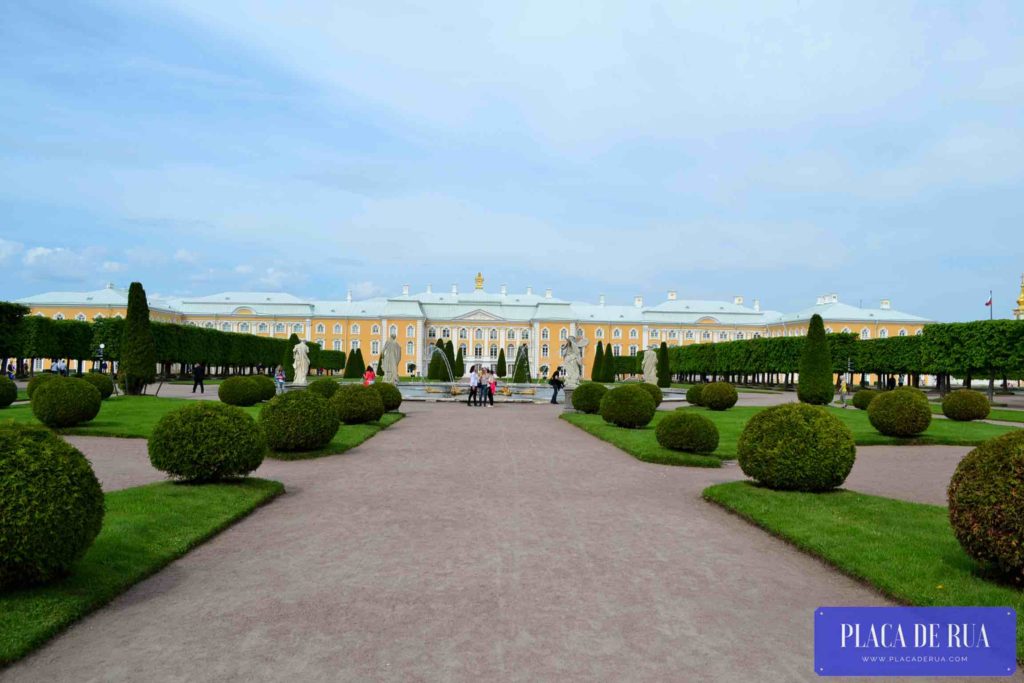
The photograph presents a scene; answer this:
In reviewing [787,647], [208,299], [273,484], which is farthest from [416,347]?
[787,647]

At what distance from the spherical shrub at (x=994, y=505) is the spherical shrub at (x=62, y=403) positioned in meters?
17.3

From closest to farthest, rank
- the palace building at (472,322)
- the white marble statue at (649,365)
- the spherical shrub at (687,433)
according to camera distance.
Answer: the spherical shrub at (687,433)
the white marble statue at (649,365)
the palace building at (472,322)

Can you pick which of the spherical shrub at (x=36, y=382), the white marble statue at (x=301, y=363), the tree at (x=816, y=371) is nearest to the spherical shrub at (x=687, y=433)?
the spherical shrub at (x=36, y=382)

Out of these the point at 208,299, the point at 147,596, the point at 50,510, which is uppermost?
the point at 208,299

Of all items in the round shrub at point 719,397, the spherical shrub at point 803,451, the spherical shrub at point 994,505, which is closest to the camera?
the spherical shrub at point 994,505

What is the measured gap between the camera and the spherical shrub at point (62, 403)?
16453 mm

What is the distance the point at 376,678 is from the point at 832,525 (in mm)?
5525

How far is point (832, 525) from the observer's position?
7758mm

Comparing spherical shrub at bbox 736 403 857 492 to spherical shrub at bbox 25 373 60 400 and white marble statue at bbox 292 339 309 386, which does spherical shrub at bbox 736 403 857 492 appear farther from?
white marble statue at bbox 292 339 309 386

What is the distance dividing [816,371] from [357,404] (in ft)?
60.7

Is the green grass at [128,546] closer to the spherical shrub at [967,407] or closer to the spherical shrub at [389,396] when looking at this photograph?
the spherical shrub at [389,396]

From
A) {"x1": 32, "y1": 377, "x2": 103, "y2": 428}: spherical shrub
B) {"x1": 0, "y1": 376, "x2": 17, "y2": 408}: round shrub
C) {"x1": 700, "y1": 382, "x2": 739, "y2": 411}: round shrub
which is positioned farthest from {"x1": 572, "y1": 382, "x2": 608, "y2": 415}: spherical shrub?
{"x1": 0, "y1": 376, "x2": 17, "y2": 408}: round shrub

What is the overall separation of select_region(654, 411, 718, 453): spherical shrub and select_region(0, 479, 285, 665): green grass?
292 inches

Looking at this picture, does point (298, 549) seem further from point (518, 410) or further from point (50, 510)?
point (518, 410)
